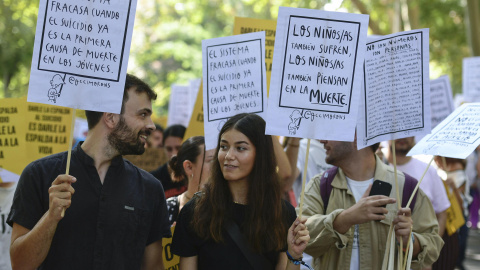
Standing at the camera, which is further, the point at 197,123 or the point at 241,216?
the point at 197,123

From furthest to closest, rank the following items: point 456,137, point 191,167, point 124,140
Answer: point 191,167
point 456,137
point 124,140

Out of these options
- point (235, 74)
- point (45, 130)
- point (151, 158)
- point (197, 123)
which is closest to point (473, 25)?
point (151, 158)

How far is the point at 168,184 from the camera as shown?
6.49 m

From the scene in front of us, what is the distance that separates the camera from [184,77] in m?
31.9

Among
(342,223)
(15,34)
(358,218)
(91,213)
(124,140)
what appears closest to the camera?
(91,213)

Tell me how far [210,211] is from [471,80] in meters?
6.25

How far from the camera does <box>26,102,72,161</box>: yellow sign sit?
6.64 meters

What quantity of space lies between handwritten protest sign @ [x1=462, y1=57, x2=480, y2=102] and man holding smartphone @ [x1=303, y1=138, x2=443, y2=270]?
15.4ft

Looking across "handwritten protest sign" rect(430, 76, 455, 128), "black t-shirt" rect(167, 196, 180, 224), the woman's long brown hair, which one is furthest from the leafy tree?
the woman's long brown hair

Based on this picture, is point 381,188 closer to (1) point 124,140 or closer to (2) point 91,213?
(1) point 124,140

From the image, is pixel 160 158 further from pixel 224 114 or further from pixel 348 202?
pixel 348 202

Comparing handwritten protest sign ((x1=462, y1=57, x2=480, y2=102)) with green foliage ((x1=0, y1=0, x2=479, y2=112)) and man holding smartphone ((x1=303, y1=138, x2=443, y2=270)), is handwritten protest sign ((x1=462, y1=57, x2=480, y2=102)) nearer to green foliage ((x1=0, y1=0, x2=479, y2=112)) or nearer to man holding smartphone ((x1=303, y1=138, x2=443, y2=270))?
man holding smartphone ((x1=303, y1=138, x2=443, y2=270))

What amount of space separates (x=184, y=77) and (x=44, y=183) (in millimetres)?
28323

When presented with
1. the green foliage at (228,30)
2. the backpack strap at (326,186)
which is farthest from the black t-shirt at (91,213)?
the green foliage at (228,30)
